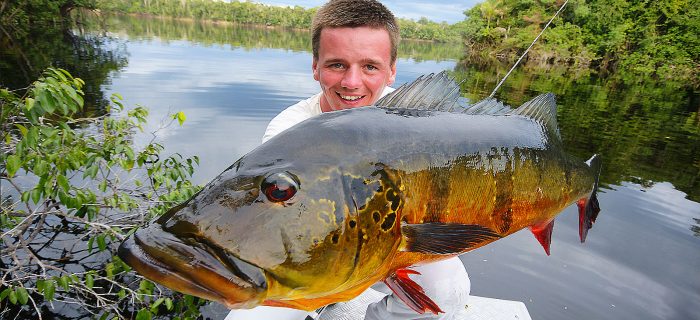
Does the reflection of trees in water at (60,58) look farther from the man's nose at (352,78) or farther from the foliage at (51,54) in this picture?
the man's nose at (352,78)

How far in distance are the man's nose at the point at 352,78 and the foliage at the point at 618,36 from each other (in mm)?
54476

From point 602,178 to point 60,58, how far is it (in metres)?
26.2

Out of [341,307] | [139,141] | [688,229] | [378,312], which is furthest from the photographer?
[139,141]

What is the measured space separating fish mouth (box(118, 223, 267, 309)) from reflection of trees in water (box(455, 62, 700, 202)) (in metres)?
11.0

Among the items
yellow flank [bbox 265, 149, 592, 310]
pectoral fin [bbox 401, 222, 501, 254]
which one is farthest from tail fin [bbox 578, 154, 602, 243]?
pectoral fin [bbox 401, 222, 501, 254]

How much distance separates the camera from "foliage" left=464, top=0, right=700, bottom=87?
48.2 metres

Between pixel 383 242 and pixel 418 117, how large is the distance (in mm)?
521

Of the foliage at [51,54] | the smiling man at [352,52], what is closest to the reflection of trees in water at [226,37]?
the foliage at [51,54]

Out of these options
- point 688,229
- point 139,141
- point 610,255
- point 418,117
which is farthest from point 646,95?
point 418,117

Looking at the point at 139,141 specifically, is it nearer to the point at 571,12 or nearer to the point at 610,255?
the point at 610,255

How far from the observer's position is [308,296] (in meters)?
1.28

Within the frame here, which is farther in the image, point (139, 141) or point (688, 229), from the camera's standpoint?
point (139, 141)

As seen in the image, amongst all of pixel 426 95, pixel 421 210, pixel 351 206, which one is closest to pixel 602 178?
pixel 426 95

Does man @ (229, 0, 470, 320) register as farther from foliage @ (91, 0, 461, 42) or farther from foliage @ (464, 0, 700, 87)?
foliage @ (91, 0, 461, 42)
